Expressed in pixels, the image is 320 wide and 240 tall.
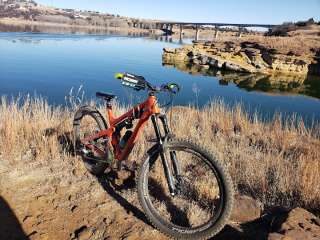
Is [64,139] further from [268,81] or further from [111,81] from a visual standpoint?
[268,81]

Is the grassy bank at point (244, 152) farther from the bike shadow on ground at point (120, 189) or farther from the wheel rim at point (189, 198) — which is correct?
the bike shadow on ground at point (120, 189)

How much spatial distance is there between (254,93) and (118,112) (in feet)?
59.8

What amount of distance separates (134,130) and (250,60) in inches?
1423

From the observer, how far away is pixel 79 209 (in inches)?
157

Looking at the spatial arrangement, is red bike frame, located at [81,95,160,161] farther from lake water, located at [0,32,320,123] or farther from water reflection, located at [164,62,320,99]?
water reflection, located at [164,62,320,99]

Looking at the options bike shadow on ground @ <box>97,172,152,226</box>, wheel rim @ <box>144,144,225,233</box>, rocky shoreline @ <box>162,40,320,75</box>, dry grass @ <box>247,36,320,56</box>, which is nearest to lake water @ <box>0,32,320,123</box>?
rocky shoreline @ <box>162,40,320,75</box>

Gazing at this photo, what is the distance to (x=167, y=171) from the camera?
11.9ft

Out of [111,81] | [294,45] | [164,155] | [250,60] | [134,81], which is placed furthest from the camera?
[294,45]

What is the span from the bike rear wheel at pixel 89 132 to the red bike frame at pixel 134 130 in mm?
69

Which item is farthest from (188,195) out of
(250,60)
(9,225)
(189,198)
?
(250,60)

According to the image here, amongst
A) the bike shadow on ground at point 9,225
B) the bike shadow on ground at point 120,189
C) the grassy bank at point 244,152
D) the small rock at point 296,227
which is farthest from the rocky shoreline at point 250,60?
the small rock at point 296,227

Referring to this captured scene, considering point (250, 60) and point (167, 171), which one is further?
point (250, 60)

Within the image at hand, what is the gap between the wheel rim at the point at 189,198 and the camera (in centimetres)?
344

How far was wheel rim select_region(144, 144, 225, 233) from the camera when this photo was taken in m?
3.44
